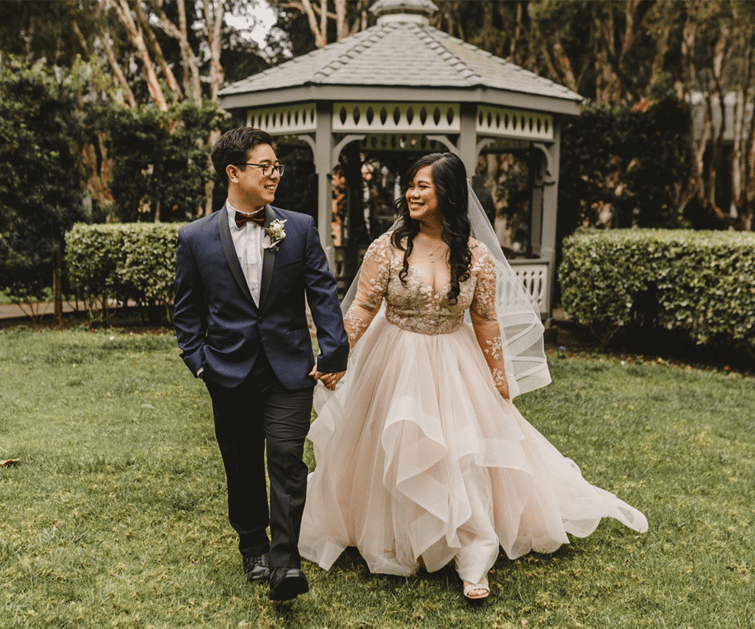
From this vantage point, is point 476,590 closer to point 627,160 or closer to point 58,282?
point 58,282

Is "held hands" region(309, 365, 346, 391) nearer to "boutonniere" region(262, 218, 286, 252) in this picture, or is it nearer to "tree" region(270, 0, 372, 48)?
"boutonniere" region(262, 218, 286, 252)

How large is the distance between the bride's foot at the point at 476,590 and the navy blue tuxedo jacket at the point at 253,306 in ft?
3.79

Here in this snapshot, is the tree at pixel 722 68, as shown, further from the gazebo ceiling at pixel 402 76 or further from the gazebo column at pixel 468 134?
the gazebo column at pixel 468 134

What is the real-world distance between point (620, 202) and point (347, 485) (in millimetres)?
10432

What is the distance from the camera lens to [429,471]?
11.4 feet

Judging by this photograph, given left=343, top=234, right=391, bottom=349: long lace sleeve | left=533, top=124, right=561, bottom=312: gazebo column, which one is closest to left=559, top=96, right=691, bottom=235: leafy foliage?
left=533, top=124, right=561, bottom=312: gazebo column

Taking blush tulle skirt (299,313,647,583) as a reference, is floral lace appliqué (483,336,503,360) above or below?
above

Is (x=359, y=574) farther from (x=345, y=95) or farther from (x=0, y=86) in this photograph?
(x=0, y=86)

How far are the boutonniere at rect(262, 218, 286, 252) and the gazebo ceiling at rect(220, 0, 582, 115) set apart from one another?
6666 millimetres

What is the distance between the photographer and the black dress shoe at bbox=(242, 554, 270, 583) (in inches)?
142

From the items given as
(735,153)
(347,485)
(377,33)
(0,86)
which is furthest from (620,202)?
(347,485)

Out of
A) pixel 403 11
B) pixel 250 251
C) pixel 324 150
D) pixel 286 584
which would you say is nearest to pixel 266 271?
pixel 250 251

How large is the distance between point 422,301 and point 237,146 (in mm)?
1117

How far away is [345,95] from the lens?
9.51 m
